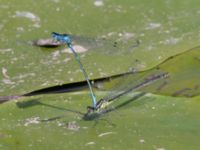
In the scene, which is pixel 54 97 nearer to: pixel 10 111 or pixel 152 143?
pixel 10 111

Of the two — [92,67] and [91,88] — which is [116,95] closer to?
[91,88]

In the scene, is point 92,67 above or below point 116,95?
above

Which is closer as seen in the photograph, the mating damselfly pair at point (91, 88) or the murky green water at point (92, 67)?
the murky green water at point (92, 67)

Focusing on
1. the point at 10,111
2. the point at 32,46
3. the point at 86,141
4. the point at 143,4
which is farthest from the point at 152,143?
the point at 143,4

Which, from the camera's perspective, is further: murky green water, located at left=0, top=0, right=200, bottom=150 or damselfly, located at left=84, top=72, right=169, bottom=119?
damselfly, located at left=84, top=72, right=169, bottom=119

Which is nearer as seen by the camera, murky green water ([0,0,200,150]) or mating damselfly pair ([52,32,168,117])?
murky green water ([0,0,200,150])

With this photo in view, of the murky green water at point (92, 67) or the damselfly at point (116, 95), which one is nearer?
the murky green water at point (92, 67)

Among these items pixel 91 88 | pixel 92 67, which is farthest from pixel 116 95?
pixel 92 67

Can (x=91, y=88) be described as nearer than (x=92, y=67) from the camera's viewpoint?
Yes
